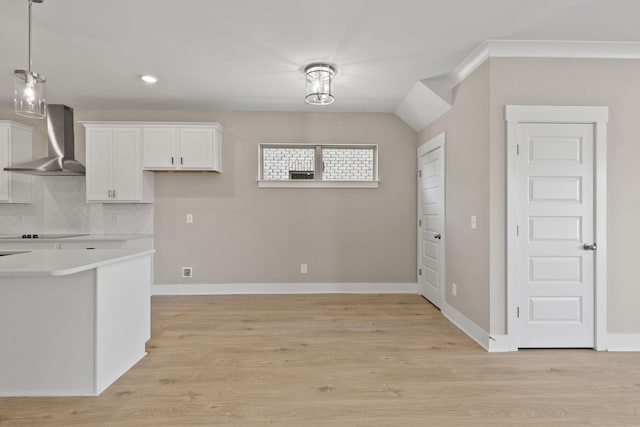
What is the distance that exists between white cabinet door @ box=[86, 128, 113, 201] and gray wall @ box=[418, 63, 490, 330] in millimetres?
4119

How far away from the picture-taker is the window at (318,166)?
4719 mm

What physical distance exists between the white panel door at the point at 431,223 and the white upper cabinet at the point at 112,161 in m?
3.69

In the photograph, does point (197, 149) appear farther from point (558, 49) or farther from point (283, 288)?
point (558, 49)

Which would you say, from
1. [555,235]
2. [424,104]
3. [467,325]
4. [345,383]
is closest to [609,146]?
[555,235]

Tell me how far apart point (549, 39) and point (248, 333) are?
3631mm

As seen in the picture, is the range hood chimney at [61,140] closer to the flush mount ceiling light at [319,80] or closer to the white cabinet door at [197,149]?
the white cabinet door at [197,149]

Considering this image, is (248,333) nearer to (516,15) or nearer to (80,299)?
(80,299)

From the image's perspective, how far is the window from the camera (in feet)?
15.5

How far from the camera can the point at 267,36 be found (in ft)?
8.85

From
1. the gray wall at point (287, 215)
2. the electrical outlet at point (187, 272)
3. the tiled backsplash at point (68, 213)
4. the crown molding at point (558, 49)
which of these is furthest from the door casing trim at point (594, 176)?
the tiled backsplash at point (68, 213)

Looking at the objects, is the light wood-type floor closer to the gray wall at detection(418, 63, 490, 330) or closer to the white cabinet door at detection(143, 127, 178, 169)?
the gray wall at detection(418, 63, 490, 330)

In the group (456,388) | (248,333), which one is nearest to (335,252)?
(248,333)

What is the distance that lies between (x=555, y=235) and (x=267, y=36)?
2876 mm

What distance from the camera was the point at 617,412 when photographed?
1946 mm
